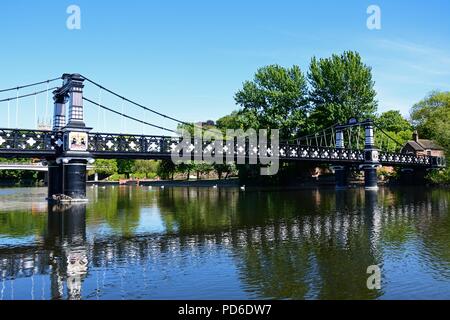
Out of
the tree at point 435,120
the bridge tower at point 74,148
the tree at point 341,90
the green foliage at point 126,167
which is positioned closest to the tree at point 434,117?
the tree at point 435,120

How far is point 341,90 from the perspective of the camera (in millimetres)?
71875

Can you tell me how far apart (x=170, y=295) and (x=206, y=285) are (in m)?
1.17

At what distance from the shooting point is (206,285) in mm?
11992

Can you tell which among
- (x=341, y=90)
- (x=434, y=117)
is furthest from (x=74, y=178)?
(x=434, y=117)

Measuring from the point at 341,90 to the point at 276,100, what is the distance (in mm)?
9915

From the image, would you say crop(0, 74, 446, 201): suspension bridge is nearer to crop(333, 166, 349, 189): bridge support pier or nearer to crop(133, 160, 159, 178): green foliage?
crop(333, 166, 349, 189): bridge support pier

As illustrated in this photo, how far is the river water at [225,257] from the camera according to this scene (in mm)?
11547

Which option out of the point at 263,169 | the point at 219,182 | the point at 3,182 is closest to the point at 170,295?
the point at 263,169

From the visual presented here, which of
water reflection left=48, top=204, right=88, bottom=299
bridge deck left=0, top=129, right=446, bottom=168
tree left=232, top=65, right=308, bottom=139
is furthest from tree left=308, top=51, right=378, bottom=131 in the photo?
water reflection left=48, top=204, right=88, bottom=299

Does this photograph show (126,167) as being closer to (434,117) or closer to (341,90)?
(341,90)

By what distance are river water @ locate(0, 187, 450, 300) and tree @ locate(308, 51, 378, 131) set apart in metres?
45.3

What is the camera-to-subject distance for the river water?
1155cm

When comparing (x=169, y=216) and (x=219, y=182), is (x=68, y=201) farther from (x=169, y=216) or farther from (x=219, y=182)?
(x=219, y=182)

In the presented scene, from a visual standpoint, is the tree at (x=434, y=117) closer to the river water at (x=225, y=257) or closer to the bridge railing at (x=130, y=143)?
the bridge railing at (x=130, y=143)
